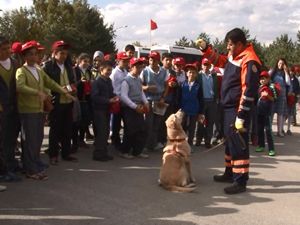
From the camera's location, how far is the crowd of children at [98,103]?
20.9 feet

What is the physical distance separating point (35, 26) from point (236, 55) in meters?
39.6

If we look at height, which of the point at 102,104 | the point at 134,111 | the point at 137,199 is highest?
the point at 102,104

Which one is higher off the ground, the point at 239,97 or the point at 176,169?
Result: the point at 239,97

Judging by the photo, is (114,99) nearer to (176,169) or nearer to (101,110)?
(101,110)

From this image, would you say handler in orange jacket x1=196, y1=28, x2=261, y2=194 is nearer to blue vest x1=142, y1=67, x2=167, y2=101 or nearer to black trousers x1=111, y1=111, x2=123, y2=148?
blue vest x1=142, y1=67, x2=167, y2=101

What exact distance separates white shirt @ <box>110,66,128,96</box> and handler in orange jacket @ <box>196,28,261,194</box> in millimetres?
2424

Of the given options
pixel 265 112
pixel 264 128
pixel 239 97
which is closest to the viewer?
pixel 239 97

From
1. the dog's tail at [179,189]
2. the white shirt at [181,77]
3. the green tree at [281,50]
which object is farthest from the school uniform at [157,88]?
the green tree at [281,50]

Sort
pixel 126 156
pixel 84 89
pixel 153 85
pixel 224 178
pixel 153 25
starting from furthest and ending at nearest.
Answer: pixel 153 25 < pixel 153 85 < pixel 84 89 < pixel 126 156 < pixel 224 178

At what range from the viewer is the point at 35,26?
43.2 m

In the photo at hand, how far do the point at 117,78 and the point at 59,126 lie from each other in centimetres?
158

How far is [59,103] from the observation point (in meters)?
7.25

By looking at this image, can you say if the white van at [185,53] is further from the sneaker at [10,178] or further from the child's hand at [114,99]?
the sneaker at [10,178]

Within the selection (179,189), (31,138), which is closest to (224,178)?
(179,189)
